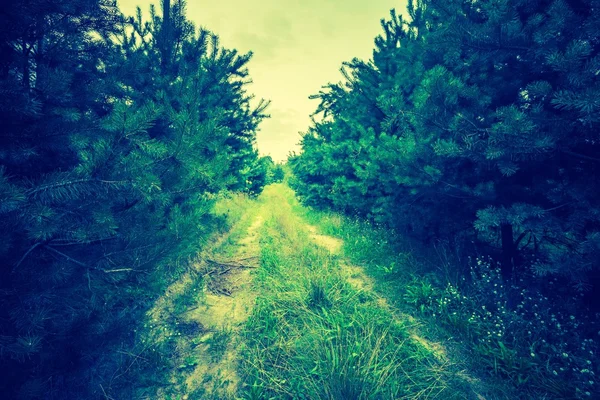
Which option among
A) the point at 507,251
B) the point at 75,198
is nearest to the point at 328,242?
the point at 507,251

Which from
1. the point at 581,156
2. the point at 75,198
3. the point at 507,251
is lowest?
the point at 507,251

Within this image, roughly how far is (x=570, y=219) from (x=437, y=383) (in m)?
2.23

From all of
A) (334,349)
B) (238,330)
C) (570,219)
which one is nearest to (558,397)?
(570,219)

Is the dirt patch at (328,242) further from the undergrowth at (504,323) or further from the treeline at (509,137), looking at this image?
the treeline at (509,137)

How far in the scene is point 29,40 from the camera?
1.91 m

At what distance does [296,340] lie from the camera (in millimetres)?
2914

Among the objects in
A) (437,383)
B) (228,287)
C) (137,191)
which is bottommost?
(228,287)

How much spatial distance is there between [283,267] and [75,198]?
148 inches

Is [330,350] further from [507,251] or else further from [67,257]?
[507,251]

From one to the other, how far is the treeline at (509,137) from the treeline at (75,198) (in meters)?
3.14

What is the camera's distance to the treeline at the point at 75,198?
1.54 m

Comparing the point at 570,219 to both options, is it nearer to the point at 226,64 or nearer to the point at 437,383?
the point at 437,383

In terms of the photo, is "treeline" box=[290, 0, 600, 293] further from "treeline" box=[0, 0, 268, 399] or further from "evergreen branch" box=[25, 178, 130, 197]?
"evergreen branch" box=[25, 178, 130, 197]

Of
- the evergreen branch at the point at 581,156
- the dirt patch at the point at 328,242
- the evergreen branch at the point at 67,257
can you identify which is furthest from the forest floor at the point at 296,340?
the evergreen branch at the point at 581,156
